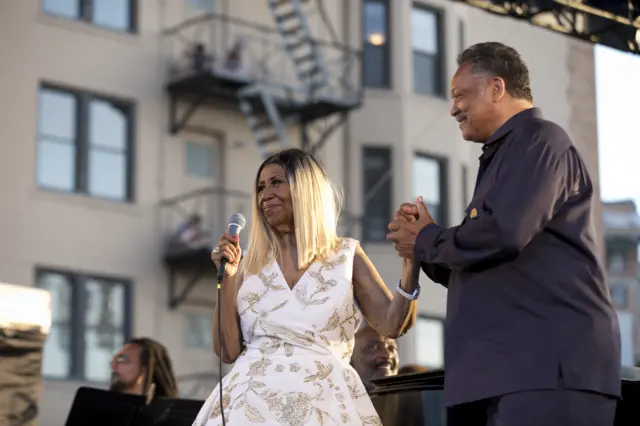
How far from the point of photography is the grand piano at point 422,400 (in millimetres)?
5332

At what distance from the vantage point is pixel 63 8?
68.7 ft

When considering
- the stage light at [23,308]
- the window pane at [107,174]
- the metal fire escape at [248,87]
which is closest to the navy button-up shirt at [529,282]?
the stage light at [23,308]

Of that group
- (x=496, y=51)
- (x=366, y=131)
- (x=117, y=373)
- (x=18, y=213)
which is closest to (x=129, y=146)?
(x=18, y=213)

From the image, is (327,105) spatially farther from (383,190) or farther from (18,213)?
(18,213)

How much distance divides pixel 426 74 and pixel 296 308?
20331mm

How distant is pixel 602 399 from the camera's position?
4227mm

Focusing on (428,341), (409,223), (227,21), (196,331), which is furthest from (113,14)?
(409,223)

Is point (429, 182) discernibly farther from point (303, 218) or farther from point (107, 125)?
point (303, 218)

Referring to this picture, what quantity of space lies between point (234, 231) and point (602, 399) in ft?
5.85

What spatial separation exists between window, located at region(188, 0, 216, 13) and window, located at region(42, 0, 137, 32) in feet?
3.83

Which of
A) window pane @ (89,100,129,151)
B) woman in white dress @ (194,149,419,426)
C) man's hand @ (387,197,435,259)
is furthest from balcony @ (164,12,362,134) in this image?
man's hand @ (387,197,435,259)

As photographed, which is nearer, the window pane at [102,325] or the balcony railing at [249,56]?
the window pane at [102,325]

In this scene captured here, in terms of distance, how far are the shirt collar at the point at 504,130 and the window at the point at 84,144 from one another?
16424mm

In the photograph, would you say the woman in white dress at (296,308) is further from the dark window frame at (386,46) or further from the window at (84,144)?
the dark window frame at (386,46)
